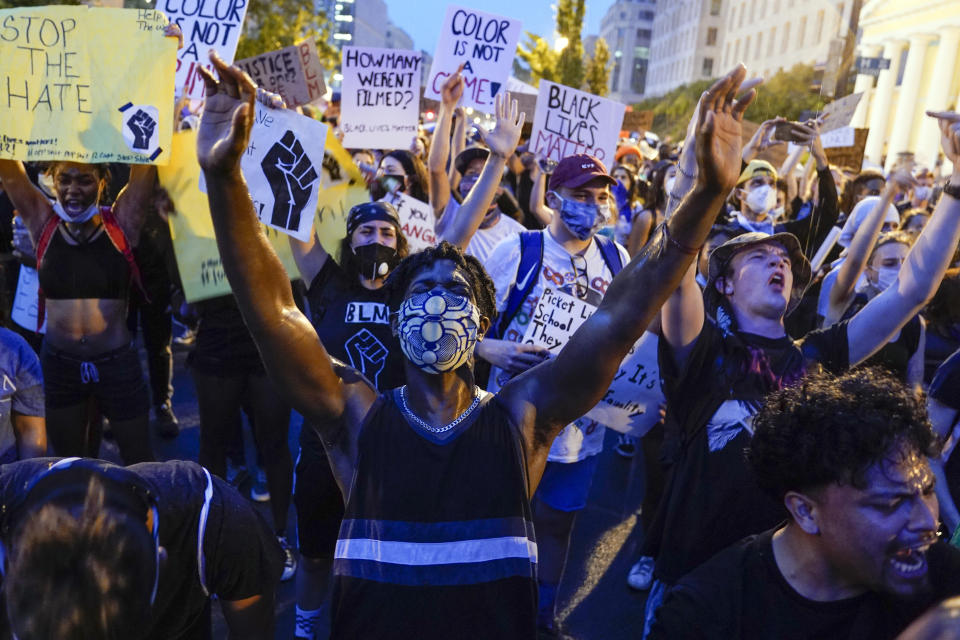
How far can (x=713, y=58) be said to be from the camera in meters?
Result: 25.0

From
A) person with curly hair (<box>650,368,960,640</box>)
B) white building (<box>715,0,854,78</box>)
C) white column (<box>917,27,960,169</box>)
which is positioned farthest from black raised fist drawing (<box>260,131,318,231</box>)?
white column (<box>917,27,960,169</box>)

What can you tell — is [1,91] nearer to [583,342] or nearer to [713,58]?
[583,342]

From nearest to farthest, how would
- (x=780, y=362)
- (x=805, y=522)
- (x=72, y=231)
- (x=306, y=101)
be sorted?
(x=805, y=522) → (x=780, y=362) → (x=72, y=231) → (x=306, y=101)

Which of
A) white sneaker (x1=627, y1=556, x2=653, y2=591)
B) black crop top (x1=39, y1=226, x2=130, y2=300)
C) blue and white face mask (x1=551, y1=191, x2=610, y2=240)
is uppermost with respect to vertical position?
blue and white face mask (x1=551, y1=191, x2=610, y2=240)

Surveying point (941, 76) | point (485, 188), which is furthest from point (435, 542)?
point (941, 76)

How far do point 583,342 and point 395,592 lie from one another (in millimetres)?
731

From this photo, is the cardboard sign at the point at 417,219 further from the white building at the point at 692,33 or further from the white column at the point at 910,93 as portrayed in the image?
the white column at the point at 910,93

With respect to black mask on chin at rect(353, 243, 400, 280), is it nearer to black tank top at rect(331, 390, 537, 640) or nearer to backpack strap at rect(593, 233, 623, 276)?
backpack strap at rect(593, 233, 623, 276)

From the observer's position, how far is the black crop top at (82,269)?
394 centimetres

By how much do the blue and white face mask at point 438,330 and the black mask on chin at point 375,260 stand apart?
1.24m

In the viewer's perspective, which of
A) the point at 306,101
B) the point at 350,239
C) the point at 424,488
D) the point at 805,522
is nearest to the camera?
the point at 805,522

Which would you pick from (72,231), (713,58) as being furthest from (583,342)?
(713,58)

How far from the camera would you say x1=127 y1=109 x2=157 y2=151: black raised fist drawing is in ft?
12.1

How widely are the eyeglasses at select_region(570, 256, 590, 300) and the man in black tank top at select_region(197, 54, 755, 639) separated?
1.53 m
